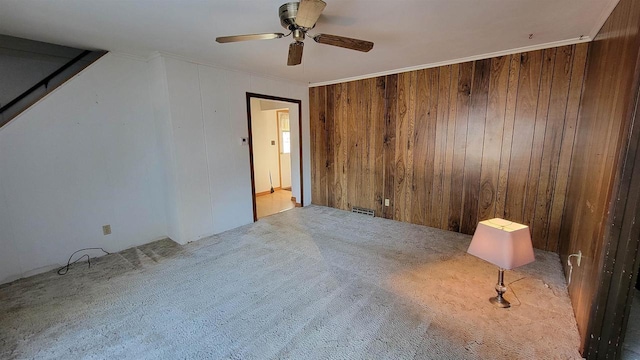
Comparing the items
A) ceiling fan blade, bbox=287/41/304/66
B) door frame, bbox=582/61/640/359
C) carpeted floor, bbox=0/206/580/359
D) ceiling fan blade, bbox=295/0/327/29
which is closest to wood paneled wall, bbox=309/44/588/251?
carpeted floor, bbox=0/206/580/359

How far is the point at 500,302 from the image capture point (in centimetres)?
208

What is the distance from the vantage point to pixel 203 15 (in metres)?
2.05

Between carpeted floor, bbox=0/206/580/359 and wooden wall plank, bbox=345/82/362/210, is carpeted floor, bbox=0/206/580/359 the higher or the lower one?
the lower one

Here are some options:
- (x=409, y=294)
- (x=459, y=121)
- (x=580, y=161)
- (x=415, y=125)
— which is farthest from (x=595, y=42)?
(x=409, y=294)

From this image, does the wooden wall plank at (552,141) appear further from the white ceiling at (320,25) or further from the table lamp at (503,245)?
the table lamp at (503,245)

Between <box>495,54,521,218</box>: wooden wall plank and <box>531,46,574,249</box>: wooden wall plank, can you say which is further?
<box>495,54,521,218</box>: wooden wall plank

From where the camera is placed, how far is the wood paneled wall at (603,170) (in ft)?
4.81

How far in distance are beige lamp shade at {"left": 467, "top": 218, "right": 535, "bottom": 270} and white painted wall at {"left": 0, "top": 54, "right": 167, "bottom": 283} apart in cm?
365

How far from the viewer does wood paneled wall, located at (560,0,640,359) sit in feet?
4.81

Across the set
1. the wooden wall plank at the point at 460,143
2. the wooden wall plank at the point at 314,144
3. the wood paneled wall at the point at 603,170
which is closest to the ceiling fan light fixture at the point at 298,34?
the wood paneled wall at the point at 603,170

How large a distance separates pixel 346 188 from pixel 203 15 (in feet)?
10.9

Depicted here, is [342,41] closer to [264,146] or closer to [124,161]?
[124,161]

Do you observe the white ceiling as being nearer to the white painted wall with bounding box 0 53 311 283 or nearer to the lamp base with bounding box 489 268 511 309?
the white painted wall with bounding box 0 53 311 283

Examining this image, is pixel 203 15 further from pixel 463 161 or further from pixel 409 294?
pixel 463 161
